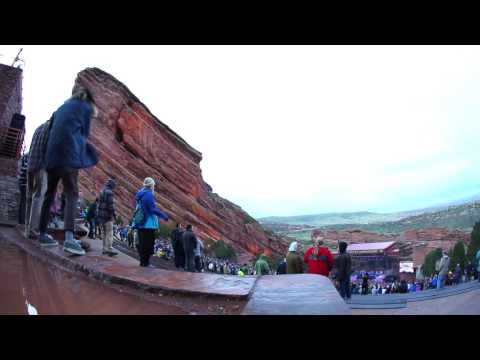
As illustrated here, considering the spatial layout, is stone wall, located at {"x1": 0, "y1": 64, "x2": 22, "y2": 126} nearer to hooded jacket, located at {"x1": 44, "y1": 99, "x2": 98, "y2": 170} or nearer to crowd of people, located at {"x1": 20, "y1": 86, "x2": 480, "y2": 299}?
crowd of people, located at {"x1": 20, "y1": 86, "x2": 480, "y2": 299}

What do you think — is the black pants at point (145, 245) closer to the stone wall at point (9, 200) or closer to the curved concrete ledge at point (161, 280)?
the curved concrete ledge at point (161, 280)

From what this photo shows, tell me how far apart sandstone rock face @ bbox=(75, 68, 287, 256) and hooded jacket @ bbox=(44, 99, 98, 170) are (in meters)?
27.4

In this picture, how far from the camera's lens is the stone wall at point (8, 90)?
1170 centimetres

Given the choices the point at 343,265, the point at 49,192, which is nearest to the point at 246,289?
the point at 49,192

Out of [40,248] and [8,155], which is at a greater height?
[8,155]

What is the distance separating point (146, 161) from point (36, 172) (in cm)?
3113

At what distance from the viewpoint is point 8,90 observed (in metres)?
12.0

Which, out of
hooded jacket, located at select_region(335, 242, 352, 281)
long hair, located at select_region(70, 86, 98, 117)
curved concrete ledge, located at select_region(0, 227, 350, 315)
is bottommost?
hooded jacket, located at select_region(335, 242, 352, 281)

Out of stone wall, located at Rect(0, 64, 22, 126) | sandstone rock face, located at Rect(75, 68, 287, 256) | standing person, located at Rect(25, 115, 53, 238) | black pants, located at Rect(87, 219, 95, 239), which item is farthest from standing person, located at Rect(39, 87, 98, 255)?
sandstone rock face, located at Rect(75, 68, 287, 256)

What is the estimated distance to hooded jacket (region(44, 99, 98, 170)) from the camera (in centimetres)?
301

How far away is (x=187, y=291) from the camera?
2.04 m
